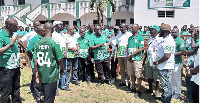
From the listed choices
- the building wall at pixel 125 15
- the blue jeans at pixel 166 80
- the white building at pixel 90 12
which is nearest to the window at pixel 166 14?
the white building at pixel 90 12

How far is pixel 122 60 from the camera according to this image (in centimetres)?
581

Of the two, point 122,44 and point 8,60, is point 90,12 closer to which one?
point 122,44

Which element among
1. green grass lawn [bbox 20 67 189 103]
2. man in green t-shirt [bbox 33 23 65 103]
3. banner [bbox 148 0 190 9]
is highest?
banner [bbox 148 0 190 9]

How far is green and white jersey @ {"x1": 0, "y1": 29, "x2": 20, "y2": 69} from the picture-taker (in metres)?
3.69

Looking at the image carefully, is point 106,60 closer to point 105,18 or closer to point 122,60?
point 122,60

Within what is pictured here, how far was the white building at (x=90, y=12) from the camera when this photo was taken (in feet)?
53.9

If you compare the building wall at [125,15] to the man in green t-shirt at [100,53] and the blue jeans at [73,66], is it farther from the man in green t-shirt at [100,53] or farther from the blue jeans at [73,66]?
Result: the blue jeans at [73,66]

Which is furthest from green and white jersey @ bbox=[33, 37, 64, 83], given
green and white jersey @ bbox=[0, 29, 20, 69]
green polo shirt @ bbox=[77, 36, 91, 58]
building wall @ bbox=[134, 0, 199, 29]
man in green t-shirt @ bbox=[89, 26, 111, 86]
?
building wall @ bbox=[134, 0, 199, 29]

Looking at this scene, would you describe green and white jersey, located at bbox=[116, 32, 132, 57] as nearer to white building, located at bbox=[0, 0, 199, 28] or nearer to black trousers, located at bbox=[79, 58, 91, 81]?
black trousers, located at bbox=[79, 58, 91, 81]

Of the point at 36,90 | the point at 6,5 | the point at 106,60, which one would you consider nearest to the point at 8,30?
the point at 36,90

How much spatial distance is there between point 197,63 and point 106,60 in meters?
3.33

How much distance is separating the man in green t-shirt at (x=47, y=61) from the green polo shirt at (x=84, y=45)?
269 cm

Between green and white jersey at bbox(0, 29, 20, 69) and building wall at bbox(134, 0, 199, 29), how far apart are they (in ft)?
48.9

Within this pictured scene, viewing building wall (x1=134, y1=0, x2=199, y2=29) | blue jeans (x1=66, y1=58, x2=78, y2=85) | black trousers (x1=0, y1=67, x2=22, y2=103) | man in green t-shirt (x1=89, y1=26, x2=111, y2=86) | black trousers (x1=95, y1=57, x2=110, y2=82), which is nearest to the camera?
black trousers (x1=0, y1=67, x2=22, y2=103)
